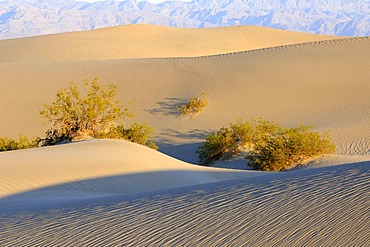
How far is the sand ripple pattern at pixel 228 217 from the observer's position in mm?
5289

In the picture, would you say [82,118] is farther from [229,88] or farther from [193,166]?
[229,88]

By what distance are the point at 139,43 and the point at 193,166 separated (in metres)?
51.9

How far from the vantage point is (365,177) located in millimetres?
6301

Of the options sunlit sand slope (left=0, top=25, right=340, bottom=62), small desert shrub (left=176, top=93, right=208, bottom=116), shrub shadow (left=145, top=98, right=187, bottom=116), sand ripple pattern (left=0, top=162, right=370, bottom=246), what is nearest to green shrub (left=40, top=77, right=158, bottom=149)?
small desert shrub (left=176, top=93, right=208, bottom=116)

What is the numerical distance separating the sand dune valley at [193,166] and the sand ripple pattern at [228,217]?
0.02m

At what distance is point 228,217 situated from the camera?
589 cm

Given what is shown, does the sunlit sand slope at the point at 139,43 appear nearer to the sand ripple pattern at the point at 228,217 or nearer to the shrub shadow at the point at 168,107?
the shrub shadow at the point at 168,107

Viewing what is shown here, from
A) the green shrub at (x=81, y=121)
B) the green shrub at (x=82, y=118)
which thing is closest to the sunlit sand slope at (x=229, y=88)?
the green shrub at (x=81, y=121)

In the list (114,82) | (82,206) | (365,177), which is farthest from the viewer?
(114,82)

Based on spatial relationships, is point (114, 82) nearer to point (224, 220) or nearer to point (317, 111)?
point (317, 111)

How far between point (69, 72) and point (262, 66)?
10280 mm

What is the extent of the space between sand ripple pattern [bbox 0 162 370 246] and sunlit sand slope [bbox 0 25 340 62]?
155 ft

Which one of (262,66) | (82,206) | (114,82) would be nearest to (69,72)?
(114,82)

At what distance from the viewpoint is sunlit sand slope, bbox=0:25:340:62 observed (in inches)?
2224
